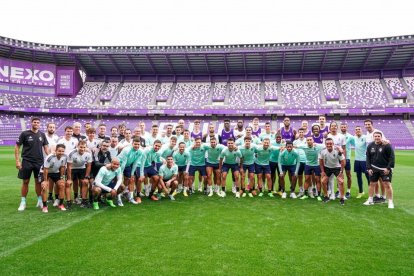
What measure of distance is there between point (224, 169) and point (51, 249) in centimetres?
583

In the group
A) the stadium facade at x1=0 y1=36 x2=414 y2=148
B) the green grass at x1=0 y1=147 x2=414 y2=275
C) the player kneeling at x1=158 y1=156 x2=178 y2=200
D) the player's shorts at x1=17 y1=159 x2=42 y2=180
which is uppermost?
the stadium facade at x1=0 y1=36 x2=414 y2=148

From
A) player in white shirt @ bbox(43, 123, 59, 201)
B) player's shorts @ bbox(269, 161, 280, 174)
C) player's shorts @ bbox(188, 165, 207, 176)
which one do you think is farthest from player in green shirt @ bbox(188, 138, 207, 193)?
player in white shirt @ bbox(43, 123, 59, 201)

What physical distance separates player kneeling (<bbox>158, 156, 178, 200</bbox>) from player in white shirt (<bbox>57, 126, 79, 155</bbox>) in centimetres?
253

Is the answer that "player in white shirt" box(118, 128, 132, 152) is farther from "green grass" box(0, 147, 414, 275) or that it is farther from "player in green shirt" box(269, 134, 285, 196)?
"player in green shirt" box(269, 134, 285, 196)

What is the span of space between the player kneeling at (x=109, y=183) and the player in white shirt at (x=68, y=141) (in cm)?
116

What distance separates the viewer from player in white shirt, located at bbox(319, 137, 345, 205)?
26.5 feet

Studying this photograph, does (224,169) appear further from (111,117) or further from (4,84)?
(4,84)

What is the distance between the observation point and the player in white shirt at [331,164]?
318 inches

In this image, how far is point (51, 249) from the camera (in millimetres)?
4410

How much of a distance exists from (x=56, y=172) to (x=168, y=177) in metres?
3.12

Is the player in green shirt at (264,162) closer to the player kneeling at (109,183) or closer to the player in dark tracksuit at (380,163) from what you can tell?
the player in dark tracksuit at (380,163)

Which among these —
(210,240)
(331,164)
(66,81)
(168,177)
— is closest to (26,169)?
(168,177)

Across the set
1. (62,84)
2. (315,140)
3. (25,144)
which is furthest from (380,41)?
(62,84)

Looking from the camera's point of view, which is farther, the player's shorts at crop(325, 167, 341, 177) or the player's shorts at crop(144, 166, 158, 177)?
the player's shorts at crop(144, 166, 158, 177)
